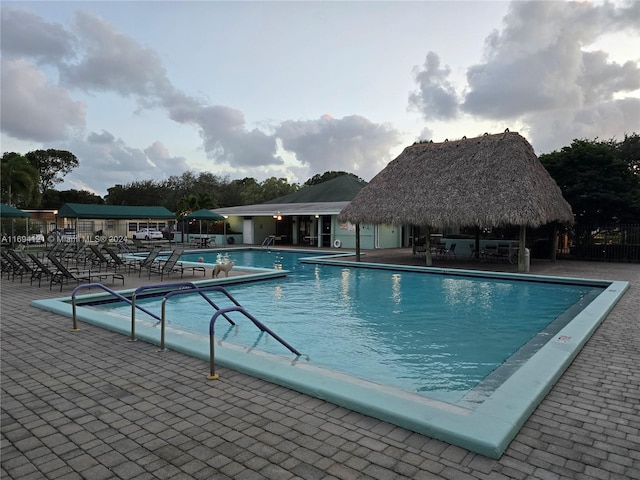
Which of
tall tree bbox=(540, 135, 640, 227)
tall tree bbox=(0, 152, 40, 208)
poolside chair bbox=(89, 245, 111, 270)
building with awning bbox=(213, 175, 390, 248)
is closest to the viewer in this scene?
poolside chair bbox=(89, 245, 111, 270)

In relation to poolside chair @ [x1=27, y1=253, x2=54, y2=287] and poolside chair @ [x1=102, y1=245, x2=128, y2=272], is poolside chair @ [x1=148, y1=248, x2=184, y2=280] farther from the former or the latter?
poolside chair @ [x1=27, y1=253, x2=54, y2=287]

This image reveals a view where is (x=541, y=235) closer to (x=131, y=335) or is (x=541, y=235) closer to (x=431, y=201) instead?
Result: (x=431, y=201)

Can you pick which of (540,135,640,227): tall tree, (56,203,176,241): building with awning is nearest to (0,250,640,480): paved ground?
(540,135,640,227): tall tree

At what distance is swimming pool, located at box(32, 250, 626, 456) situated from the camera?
335 cm

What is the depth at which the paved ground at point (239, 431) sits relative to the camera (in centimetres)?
255

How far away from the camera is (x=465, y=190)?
15203 millimetres

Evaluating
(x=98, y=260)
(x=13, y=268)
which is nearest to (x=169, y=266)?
(x=98, y=260)

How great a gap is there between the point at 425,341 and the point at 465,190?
983 centimetres

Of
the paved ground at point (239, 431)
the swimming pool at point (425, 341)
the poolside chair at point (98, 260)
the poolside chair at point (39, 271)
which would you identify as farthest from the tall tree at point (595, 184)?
the poolside chair at point (39, 271)

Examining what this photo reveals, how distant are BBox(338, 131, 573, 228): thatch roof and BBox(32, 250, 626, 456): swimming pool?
217 centimetres

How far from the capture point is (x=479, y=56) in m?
15.6

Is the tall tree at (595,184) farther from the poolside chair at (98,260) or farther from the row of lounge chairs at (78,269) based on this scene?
the poolside chair at (98,260)

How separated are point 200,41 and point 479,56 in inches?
401

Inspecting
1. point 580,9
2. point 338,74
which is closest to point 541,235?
point 580,9
